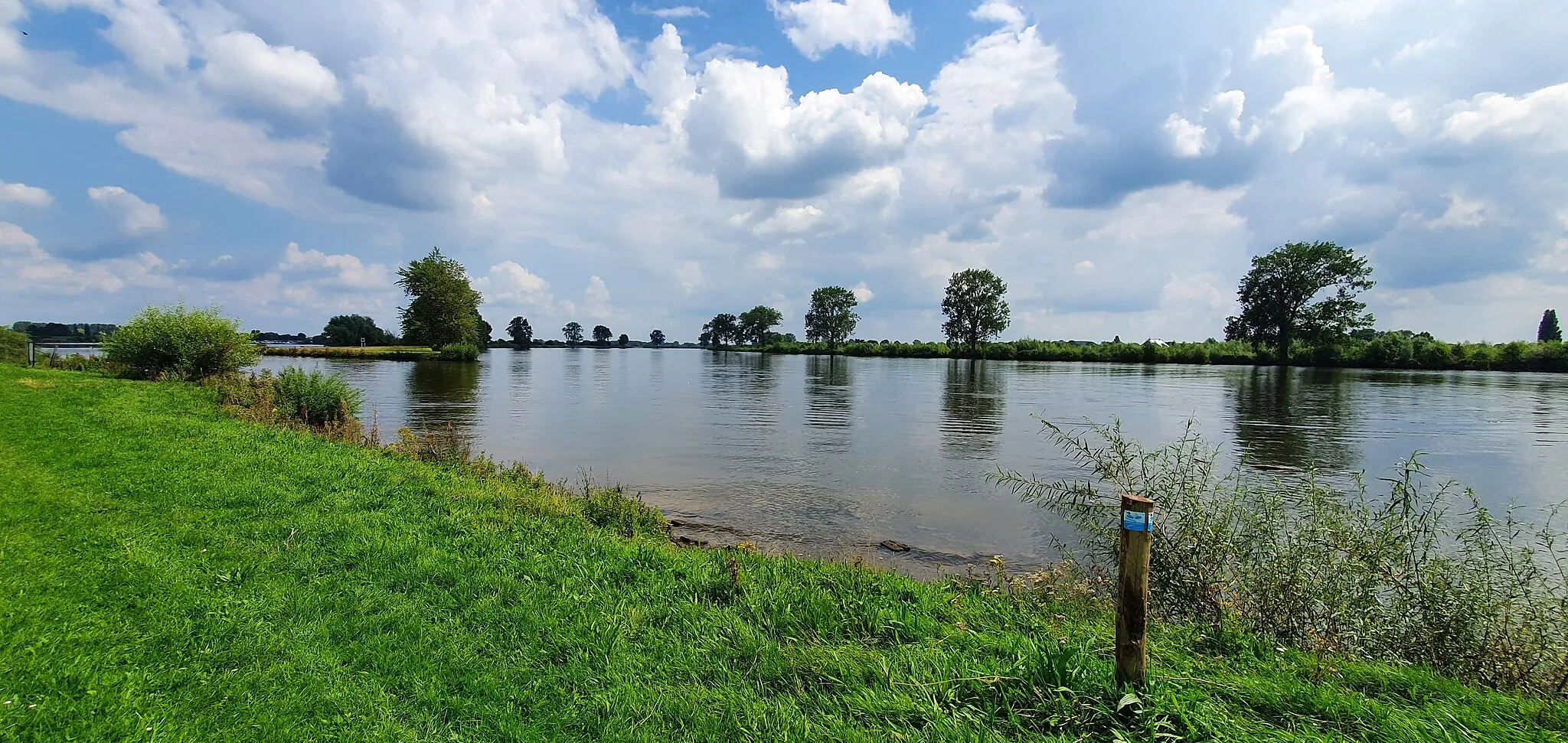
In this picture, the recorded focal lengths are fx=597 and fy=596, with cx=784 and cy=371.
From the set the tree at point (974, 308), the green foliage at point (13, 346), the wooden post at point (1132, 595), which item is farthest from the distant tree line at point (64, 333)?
the tree at point (974, 308)

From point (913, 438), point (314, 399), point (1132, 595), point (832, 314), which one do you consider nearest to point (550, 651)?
point (1132, 595)

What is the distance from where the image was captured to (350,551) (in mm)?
6719

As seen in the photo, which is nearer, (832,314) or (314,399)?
(314,399)

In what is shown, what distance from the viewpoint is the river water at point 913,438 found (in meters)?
11.6

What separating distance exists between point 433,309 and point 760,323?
11430 cm

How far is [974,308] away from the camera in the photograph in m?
111

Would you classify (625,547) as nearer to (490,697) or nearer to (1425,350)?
(490,697)

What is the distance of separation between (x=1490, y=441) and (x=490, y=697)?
2949 centimetres

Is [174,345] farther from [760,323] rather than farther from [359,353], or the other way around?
[760,323]

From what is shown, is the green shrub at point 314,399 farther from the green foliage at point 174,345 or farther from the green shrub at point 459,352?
the green shrub at point 459,352

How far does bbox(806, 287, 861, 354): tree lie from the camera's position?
148375 millimetres

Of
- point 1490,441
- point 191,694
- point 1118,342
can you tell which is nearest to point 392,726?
point 191,694

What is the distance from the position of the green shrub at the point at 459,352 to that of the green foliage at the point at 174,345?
50198mm

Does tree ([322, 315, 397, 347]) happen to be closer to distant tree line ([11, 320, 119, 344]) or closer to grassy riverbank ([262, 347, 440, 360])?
grassy riverbank ([262, 347, 440, 360])
